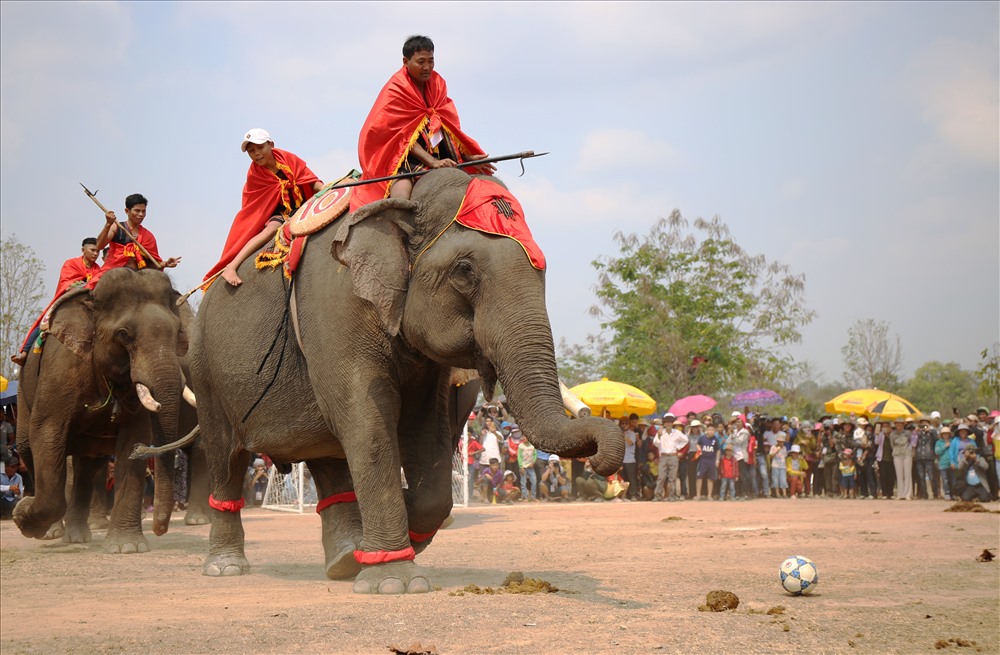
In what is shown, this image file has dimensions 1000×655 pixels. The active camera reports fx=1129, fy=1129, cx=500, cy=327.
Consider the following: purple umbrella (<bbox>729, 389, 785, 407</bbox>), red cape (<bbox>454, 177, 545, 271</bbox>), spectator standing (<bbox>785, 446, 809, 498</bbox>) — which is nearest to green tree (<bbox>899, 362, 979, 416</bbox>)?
purple umbrella (<bbox>729, 389, 785, 407</bbox>)

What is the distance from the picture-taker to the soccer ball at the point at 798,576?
24.2 ft

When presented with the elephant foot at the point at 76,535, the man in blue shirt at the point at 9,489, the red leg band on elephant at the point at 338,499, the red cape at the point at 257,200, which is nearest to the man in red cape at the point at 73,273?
the elephant foot at the point at 76,535

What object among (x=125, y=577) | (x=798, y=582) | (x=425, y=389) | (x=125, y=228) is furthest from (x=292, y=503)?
(x=798, y=582)

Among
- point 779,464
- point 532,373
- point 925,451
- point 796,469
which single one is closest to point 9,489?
point 532,373

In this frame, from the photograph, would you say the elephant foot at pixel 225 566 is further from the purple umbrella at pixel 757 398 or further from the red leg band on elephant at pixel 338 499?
the purple umbrella at pixel 757 398

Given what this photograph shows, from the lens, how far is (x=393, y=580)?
24.1ft

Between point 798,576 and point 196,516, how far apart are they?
411 inches

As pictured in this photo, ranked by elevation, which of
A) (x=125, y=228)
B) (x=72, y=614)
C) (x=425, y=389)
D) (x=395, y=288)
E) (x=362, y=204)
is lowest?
(x=72, y=614)

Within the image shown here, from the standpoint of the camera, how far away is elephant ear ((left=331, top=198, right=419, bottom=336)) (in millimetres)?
7418

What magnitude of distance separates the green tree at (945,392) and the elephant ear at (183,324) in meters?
64.7

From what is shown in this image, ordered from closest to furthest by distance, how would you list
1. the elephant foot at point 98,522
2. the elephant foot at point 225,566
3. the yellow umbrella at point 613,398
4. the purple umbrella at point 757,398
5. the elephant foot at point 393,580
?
1. the elephant foot at point 393,580
2. the elephant foot at point 225,566
3. the elephant foot at point 98,522
4. the yellow umbrella at point 613,398
5. the purple umbrella at point 757,398

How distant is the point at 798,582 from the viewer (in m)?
7.36

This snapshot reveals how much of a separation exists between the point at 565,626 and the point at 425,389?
9.14ft

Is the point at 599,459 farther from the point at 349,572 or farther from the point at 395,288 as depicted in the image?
the point at 349,572
